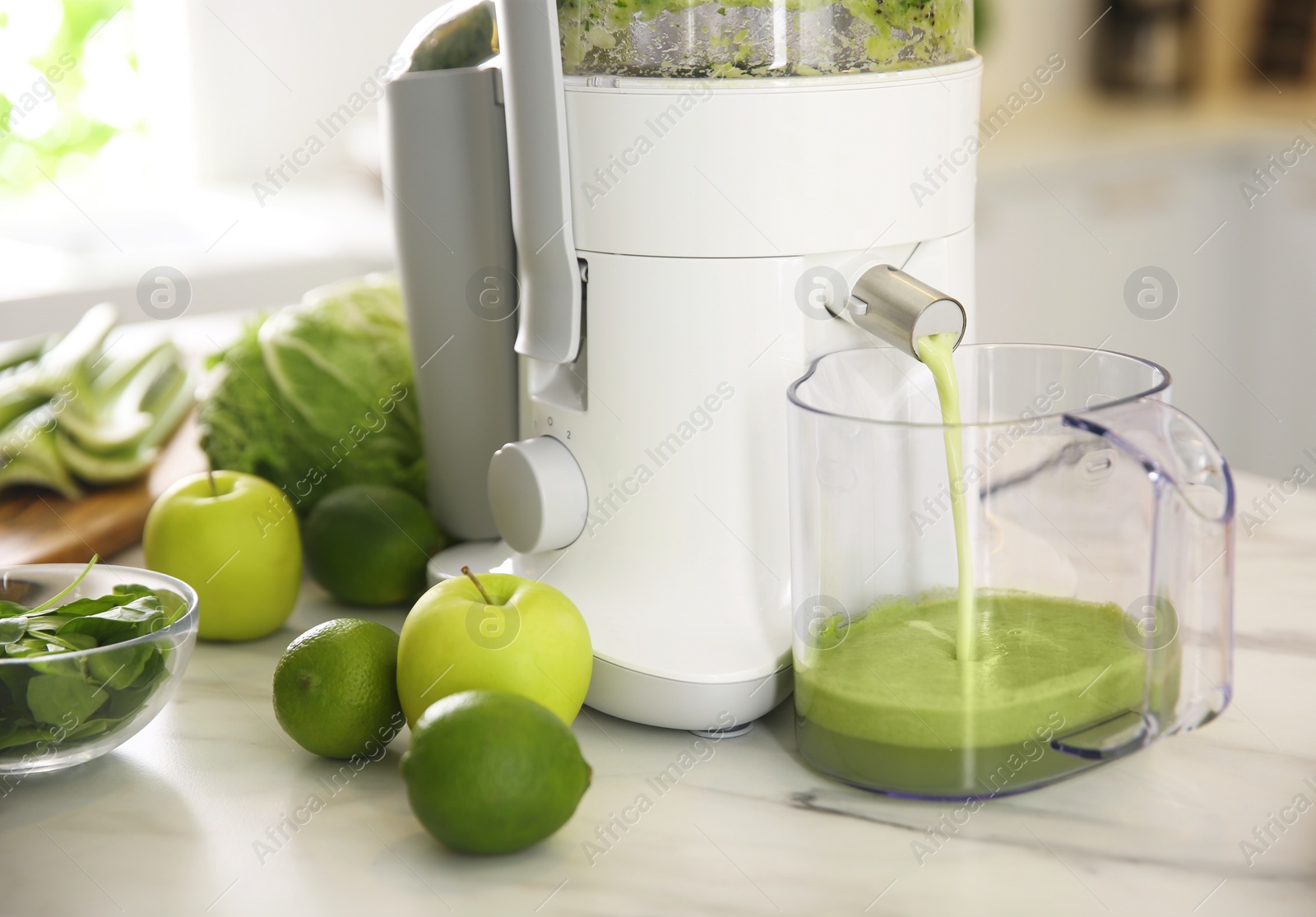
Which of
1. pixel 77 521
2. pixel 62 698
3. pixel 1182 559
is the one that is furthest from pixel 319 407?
pixel 1182 559

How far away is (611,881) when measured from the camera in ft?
1.81

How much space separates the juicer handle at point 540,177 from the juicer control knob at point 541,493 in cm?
6

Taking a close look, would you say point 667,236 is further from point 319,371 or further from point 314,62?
point 314,62

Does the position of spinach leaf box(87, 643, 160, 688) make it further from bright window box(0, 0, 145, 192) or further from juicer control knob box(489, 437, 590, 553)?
bright window box(0, 0, 145, 192)

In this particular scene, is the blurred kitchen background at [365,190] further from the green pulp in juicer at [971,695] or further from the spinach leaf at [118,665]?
the green pulp in juicer at [971,695]

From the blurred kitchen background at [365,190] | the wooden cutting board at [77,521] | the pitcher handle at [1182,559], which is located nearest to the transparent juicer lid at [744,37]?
the pitcher handle at [1182,559]

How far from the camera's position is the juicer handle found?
65 cm

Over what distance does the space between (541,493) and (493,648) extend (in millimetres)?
105

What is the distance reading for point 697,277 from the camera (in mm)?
638

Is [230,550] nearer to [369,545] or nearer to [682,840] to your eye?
[369,545]

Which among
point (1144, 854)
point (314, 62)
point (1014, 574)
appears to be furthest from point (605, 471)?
point (314, 62)

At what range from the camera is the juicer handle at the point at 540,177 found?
2.13 ft

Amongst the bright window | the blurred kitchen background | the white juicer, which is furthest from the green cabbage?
the bright window

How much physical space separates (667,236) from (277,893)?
0.37m
